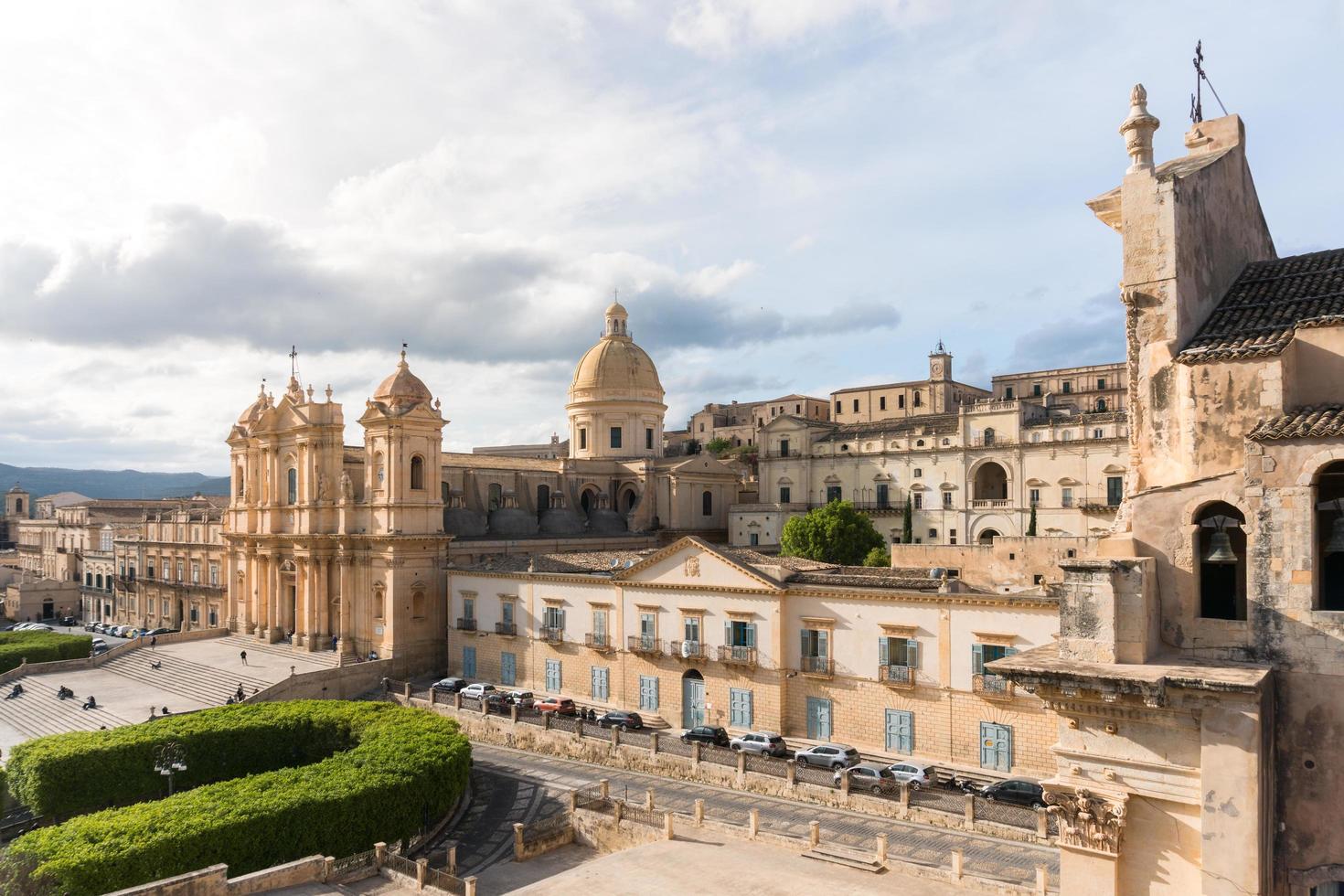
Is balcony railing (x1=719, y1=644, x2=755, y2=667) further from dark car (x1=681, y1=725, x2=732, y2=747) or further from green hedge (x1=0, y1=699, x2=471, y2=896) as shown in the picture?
green hedge (x1=0, y1=699, x2=471, y2=896)

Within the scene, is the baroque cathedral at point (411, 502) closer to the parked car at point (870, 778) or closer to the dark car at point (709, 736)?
the dark car at point (709, 736)

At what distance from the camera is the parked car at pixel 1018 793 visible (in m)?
26.3

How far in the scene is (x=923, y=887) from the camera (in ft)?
66.8

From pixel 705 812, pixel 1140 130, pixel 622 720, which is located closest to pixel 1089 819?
pixel 1140 130

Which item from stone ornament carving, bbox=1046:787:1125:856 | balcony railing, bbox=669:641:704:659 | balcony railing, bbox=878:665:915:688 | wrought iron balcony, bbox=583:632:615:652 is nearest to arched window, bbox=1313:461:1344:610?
stone ornament carving, bbox=1046:787:1125:856

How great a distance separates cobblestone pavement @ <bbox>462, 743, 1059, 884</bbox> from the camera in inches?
898

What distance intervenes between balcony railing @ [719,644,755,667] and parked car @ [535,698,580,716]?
295 inches

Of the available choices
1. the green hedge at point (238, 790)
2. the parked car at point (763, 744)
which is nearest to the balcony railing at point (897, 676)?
the parked car at point (763, 744)

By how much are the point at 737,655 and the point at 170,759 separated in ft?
64.2

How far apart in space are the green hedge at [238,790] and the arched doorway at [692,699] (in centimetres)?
952

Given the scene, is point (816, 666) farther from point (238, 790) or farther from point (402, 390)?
point (402, 390)

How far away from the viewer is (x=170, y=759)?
3025 centimetres

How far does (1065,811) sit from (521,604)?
35639 mm

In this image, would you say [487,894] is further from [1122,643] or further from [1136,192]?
[1136,192]
